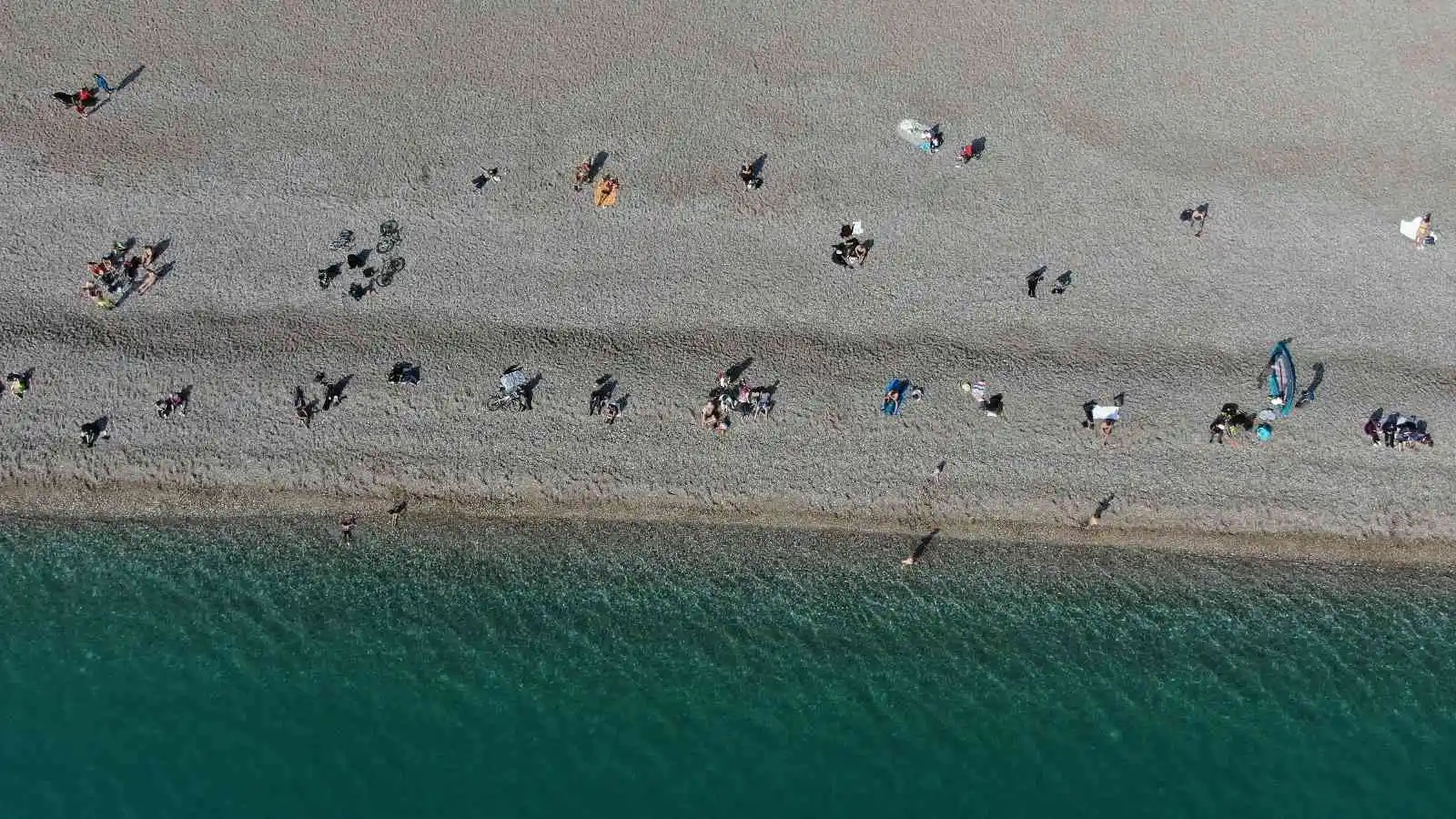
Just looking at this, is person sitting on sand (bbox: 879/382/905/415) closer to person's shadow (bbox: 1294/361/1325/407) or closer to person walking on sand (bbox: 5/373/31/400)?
person's shadow (bbox: 1294/361/1325/407)

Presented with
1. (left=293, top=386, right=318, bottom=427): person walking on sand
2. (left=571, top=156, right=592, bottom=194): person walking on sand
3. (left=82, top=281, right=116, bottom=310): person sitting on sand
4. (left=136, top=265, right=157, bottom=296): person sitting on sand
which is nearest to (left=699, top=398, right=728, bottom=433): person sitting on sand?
(left=571, top=156, right=592, bottom=194): person walking on sand

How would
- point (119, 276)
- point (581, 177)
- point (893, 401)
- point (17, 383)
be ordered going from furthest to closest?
1. point (581, 177)
2. point (119, 276)
3. point (17, 383)
4. point (893, 401)

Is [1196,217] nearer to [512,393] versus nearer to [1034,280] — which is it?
[1034,280]

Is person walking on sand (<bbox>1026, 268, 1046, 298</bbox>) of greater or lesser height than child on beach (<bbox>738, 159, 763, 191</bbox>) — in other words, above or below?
below

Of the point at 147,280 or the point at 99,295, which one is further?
the point at 147,280

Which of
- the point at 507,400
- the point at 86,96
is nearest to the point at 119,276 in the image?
the point at 86,96

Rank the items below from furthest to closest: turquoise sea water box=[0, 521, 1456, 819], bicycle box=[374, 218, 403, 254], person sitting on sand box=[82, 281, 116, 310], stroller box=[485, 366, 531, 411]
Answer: bicycle box=[374, 218, 403, 254] → person sitting on sand box=[82, 281, 116, 310] → stroller box=[485, 366, 531, 411] → turquoise sea water box=[0, 521, 1456, 819]

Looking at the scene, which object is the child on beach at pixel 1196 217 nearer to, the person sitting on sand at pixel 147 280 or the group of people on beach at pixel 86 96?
the person sitting on sand at pixel 147 280
